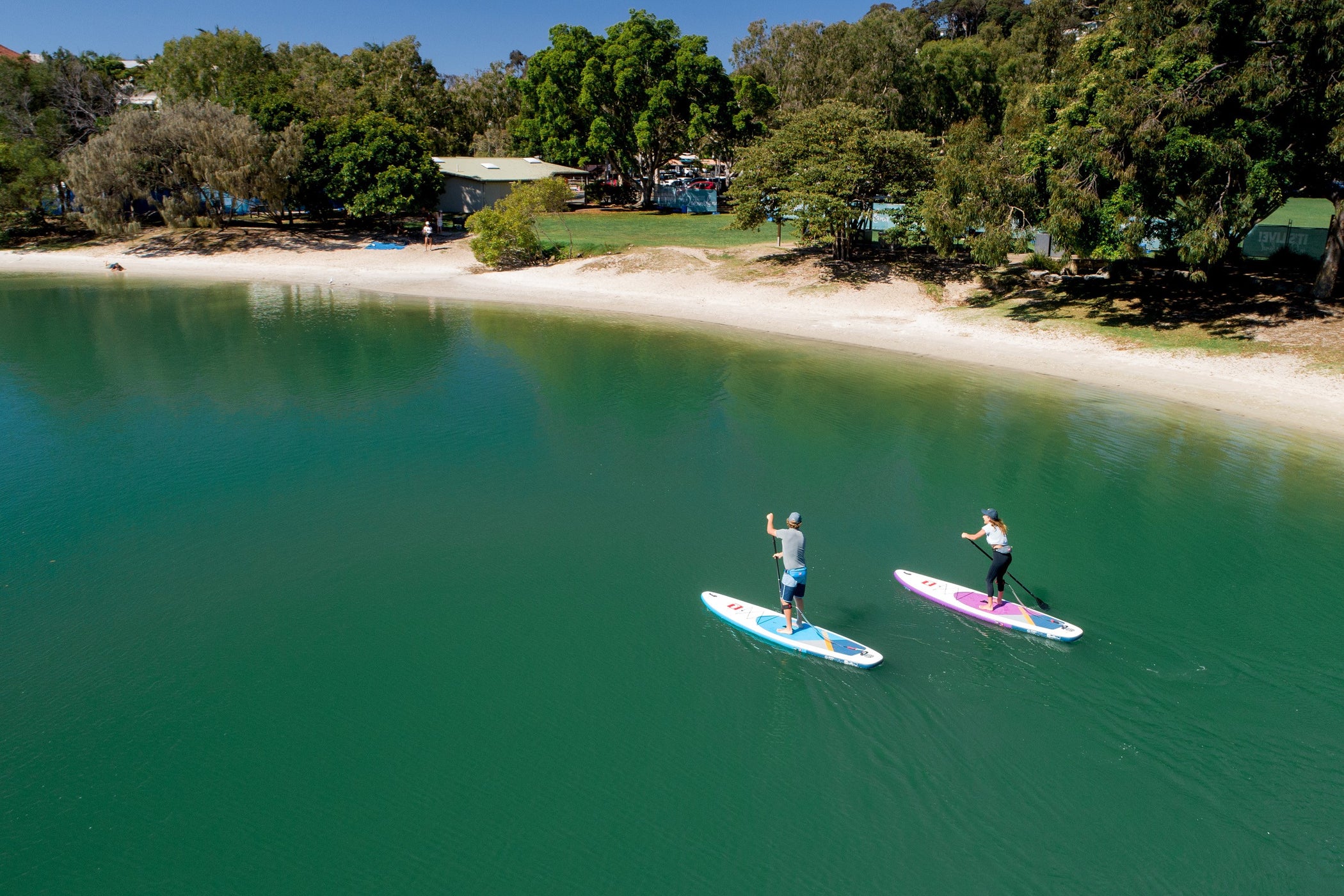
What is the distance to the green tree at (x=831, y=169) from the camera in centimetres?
4012

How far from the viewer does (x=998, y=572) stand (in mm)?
13828

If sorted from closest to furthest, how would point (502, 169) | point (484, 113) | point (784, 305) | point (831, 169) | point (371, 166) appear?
point (831, 169)
point (784, 305)
point (371, 166)
point (502, 169)
point (484, 113)

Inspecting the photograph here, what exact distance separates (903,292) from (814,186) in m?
7.02

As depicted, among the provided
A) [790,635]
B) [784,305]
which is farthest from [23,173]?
[790,635]

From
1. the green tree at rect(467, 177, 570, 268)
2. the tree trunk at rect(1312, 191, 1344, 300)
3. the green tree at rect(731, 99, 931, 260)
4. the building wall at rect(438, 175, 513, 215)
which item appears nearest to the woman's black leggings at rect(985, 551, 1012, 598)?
the tree trunk at rect(1312, 191, 1344, 300)

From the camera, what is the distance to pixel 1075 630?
43.7 feet

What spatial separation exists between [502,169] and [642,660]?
61.0 meters

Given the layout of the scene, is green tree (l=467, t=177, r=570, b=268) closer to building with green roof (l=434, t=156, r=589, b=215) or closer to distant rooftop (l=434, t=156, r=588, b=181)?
building with green roof (l=434, t=156, r=589, b=215)

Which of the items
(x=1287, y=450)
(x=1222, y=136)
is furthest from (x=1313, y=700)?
(x=1222, y=136)

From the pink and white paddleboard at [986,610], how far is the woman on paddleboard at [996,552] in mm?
167

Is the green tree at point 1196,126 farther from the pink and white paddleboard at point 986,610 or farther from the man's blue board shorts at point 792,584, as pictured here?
the man's blue board shorts at point 792,584

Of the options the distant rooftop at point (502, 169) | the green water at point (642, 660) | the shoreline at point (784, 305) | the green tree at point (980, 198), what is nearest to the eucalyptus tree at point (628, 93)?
the distant rooftop at point (502, 169)

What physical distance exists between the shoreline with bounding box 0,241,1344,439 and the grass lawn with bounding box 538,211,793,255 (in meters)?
2.64

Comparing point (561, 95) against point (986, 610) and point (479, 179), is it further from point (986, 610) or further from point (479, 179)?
point (986, 610)
